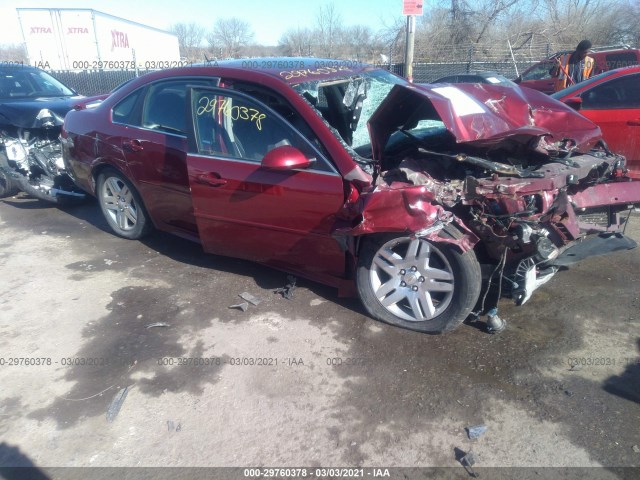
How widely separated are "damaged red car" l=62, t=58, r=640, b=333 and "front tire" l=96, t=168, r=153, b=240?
45 cm

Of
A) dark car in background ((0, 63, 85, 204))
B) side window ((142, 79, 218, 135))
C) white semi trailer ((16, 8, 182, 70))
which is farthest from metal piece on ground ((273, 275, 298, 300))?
white semi trailer ((16, 8, 182, 70))

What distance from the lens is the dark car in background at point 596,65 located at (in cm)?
1067

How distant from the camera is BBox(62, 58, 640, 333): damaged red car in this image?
3064 millimetres

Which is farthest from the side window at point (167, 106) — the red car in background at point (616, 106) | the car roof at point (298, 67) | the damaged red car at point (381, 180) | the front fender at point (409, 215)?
the red car in background at point (616, 106)

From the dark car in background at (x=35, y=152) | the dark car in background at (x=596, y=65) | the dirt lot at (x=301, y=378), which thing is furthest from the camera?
the dark car in background at (x=596, y=65)

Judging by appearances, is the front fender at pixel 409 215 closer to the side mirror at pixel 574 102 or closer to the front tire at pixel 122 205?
the front tire at pixel 122 205

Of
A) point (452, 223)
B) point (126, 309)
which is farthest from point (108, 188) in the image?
point (452, 223)

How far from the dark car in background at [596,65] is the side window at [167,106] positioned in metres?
8.90

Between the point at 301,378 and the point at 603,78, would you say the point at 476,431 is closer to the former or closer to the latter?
the point at 301,378

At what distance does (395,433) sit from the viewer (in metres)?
2.53

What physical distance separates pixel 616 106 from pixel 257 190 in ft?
15.2

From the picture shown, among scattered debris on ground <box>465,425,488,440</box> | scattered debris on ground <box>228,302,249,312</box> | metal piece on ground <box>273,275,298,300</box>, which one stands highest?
metal piece on ground <box>273,275,298,300</box>

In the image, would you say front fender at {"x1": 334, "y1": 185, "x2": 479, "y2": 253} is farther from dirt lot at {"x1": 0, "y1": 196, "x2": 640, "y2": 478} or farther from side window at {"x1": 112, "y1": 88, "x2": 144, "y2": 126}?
side window at {"x1": 112, "y1": 88, "x2": 144, "y2": 126}

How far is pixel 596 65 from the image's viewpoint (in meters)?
11.5
